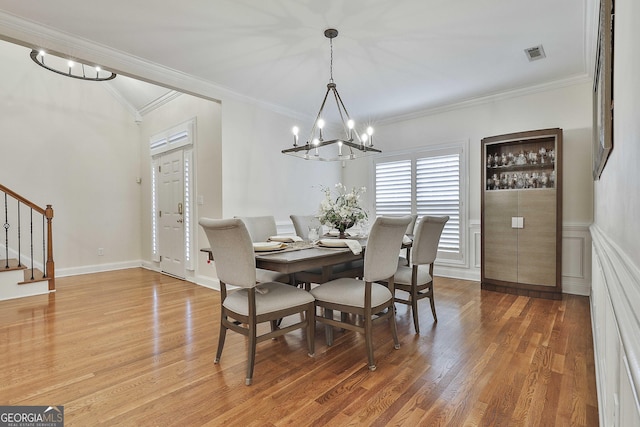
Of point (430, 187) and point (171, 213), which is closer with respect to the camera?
point (430, 187)

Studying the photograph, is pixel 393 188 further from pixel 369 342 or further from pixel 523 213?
pixel 369 342

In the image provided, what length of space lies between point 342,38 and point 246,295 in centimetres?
248

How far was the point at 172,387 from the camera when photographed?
203 centimetres

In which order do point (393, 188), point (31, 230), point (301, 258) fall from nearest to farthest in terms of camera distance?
point (301, 258) < point (31, 230) < point (393, 188)

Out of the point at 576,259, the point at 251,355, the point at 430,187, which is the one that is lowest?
the point at 251,355

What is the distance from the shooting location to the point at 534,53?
133 inches

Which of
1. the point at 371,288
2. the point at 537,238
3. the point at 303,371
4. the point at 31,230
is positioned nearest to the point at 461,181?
the point at 537,238

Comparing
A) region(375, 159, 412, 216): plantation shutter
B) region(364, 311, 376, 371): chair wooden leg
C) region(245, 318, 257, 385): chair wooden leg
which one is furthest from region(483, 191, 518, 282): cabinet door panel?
region(245, 318, 257, 385): chair wooden leg

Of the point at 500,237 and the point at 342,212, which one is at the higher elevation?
the point at 342,212

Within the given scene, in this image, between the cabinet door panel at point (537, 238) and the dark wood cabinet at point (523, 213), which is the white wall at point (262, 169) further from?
the cabinet door panel at point (537, 238)

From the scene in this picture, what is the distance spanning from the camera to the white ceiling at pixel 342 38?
2.61 m

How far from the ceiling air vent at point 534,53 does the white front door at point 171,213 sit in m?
4.69

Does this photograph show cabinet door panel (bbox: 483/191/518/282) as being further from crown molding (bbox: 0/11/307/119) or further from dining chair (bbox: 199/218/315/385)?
crown molding (bbox: 0/11/307/119)

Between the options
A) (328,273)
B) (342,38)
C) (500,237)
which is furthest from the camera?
(500,237)
